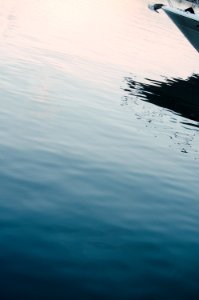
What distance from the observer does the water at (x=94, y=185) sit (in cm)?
832

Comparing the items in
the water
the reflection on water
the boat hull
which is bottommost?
the water

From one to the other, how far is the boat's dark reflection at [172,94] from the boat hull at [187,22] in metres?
3.23

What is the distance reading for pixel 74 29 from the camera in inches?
1935

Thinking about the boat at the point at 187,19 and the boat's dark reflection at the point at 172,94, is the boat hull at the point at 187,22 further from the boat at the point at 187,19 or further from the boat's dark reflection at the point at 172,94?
the boat's dark reflection at the point at 172,94

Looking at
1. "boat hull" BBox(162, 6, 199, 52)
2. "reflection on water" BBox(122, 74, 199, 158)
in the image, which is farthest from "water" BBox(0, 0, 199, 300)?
"boat hull" BBox(162, 6, 199, 52)

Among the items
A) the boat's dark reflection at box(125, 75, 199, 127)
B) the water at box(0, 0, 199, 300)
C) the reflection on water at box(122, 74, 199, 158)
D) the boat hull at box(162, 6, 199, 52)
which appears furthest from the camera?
the boat hull at box(162, 6, 199, 52)

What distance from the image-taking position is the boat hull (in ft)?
101

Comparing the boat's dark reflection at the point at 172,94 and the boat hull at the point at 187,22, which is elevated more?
the boat hull at the point at 187,22

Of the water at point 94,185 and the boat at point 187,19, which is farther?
the boat at point 187,19

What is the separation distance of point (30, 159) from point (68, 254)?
4.55 metres

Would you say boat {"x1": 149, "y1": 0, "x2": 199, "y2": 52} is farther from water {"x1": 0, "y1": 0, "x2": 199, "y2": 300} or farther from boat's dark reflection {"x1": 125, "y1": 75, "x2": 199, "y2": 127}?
water {"x1": 0, "y1": 0, "x2": 199, "y2": 300}

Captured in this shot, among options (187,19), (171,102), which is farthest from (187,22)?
(171,102)

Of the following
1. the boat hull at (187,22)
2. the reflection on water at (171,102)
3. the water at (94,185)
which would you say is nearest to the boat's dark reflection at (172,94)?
the reflection on water at (171,102)

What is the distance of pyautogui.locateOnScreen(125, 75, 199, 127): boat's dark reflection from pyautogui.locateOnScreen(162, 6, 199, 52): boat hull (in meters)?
3.23
